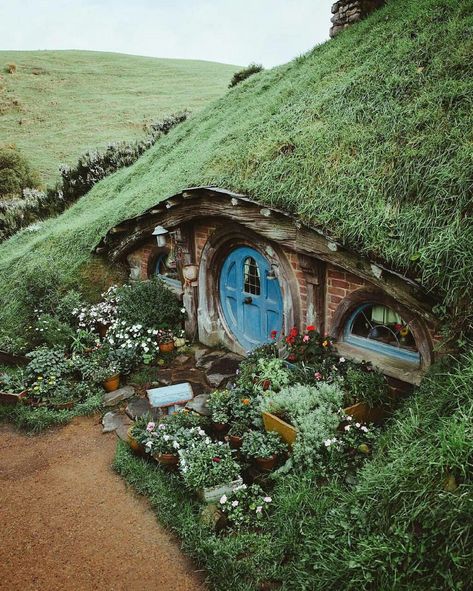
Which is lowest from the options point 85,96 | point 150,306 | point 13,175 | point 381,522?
point 381,522

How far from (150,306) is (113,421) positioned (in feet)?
8.53

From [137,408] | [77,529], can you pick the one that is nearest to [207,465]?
[77,529]

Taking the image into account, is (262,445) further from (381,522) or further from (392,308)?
(392,308)

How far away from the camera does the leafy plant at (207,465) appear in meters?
4.27

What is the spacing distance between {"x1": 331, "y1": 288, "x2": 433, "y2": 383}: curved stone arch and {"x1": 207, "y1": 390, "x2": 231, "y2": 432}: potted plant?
5.73 ft

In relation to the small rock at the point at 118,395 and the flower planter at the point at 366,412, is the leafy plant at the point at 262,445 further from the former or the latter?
the small rock at the point at 118,395

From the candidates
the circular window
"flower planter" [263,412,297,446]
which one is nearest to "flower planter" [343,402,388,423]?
"flower planter" [263,412,297,446]

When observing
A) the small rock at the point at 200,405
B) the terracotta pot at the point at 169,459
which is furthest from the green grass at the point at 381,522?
the small rock at the point at 200,405

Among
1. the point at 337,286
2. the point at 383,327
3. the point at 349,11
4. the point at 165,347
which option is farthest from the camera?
the point at 349,11

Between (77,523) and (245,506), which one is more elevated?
(245,506)

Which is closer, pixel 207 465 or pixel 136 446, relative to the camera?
pixel 207 465

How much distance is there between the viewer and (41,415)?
6121 millimetres

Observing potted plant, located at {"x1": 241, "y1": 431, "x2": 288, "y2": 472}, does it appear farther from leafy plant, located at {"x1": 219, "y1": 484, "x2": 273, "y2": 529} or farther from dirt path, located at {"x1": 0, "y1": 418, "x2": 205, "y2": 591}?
dirt path, located at {"x1": 0, "y1": 418, "x2": 205, "y2": 591}

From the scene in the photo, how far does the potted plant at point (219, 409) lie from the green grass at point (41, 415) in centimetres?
202
